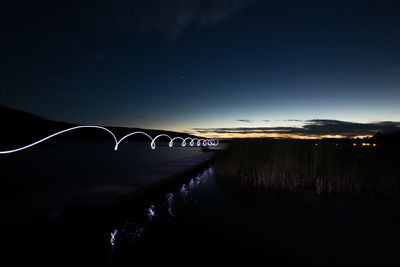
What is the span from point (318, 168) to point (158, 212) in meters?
8.06

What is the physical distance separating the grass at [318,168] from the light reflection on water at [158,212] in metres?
3.01

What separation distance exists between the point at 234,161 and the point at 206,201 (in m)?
4.32

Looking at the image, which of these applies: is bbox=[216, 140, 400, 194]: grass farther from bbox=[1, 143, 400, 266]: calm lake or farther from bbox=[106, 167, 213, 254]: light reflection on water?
bbox=[106, 167, 213, 254]: light reflection on water

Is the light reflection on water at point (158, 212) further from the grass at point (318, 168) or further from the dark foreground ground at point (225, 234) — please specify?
the grass at point (318, 168)

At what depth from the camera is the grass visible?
881 centimetres

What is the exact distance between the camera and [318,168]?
9773mm

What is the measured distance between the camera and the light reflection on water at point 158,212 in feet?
15.6

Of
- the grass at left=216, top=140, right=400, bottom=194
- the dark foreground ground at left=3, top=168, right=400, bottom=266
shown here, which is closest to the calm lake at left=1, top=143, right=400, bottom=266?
the dark foreground ground at left=3, top=168, right=400, bottom=266

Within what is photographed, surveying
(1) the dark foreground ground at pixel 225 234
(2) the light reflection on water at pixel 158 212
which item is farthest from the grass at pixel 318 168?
(2) the light reflection on water at pixel 158 212

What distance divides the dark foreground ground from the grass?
78 cm

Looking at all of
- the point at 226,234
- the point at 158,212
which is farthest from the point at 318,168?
the point at 158,212

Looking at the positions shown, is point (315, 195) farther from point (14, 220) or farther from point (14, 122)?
point (14, 122)

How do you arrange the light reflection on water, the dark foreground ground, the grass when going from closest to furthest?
the dark foreground ground → the light reflection on water → the grass

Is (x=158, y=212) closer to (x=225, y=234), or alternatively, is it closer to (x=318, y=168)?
(x=225, y=234)
